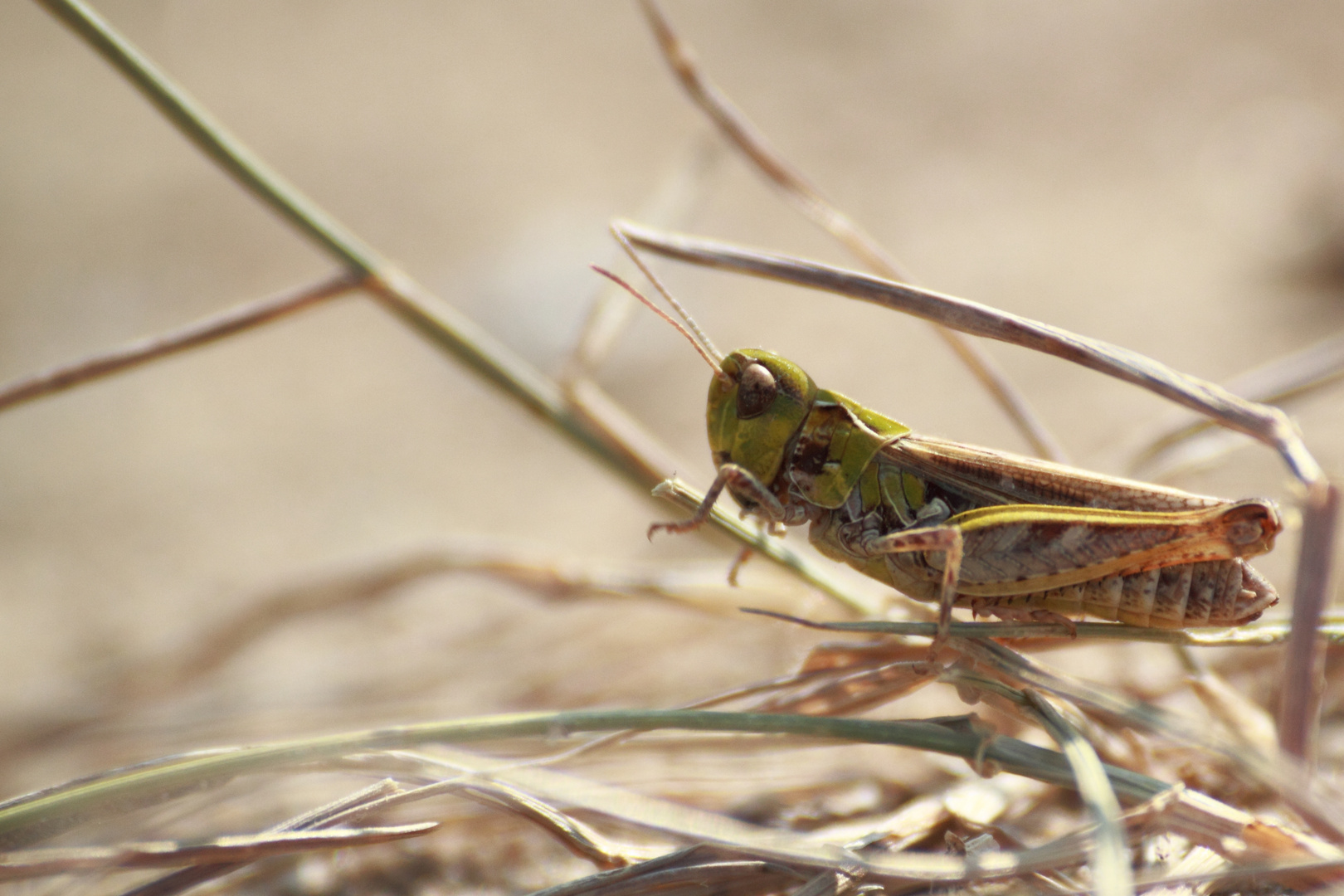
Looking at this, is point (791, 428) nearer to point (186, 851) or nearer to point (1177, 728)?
point (1177, 728)

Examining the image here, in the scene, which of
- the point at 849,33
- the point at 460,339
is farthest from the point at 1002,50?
the point at 460,339

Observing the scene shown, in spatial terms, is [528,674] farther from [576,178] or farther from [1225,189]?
[1225,189]

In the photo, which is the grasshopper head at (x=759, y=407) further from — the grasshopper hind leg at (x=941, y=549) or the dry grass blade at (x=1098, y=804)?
the dry grass blade at (x=1098, y=804)

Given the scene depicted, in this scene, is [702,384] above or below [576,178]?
below

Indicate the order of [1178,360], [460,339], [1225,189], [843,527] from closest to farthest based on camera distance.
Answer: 1. [843,527]
2. [460,339]
3. [1178,360]
4. [1225,189]

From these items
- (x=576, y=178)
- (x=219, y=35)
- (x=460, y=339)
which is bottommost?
(x=460, y=339)

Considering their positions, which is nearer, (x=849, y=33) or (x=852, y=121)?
(x=852, y=121)
